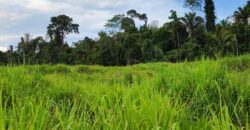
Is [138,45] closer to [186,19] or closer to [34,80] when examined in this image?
[186,19]

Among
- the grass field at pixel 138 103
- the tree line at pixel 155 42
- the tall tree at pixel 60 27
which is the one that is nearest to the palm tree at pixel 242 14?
the tree line at pixel 155 42

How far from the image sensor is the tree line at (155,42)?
42.2 meters

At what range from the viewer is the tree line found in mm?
42188

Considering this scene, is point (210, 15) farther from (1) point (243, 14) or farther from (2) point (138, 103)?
(2) point (138, 103)

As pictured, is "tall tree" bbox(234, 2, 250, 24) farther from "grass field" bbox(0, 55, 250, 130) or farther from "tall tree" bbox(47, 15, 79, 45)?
"grass field" bbox(0, 55, 250, 130)

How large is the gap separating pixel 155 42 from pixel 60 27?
2658 centimetres

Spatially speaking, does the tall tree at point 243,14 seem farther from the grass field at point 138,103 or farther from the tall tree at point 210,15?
the grass field at point 138,103

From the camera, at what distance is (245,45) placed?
4075 centimetres

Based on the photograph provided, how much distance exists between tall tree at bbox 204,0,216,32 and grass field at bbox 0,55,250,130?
4879 centimetres

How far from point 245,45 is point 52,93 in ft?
126

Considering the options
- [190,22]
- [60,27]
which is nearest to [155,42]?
[190,22]

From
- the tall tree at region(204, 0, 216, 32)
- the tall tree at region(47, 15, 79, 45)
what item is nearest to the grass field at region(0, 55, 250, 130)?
the tall tree at region(204, 0, 216, 32)

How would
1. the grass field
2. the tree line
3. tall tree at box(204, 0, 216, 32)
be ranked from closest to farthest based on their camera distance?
the grass field → the tree line → tall tree at box(204, 0, 216, 32)

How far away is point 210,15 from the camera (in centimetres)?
5372
